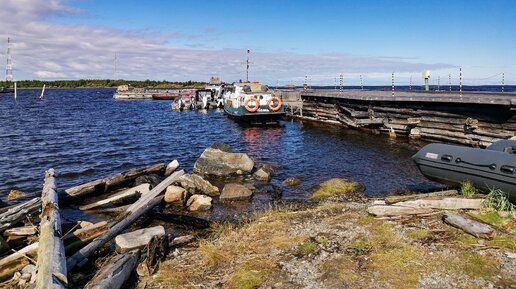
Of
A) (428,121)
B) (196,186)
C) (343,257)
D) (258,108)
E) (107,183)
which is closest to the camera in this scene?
(343,257)

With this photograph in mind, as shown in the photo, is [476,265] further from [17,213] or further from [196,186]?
[17,213]

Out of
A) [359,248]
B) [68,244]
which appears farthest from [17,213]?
[359,248]

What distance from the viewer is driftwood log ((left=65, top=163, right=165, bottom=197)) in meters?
13.1

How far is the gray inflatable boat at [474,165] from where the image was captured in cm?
879

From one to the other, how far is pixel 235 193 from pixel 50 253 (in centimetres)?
733

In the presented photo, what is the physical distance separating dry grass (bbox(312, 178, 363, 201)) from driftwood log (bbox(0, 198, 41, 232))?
27.6 ft

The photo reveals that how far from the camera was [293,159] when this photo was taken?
2066 centimetres

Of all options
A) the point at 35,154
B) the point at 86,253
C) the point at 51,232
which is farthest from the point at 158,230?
the point at 35,154

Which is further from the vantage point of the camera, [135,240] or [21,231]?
[21,231]

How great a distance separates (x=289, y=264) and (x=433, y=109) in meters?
20.0

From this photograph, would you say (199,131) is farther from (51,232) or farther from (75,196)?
(51,232)

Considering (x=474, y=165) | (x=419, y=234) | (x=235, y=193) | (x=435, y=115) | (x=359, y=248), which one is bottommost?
(x=235, y=193)

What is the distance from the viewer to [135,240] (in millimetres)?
8102

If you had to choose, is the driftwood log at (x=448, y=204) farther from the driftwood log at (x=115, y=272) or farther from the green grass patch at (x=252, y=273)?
the driftwood log at (x=115, y=272)
